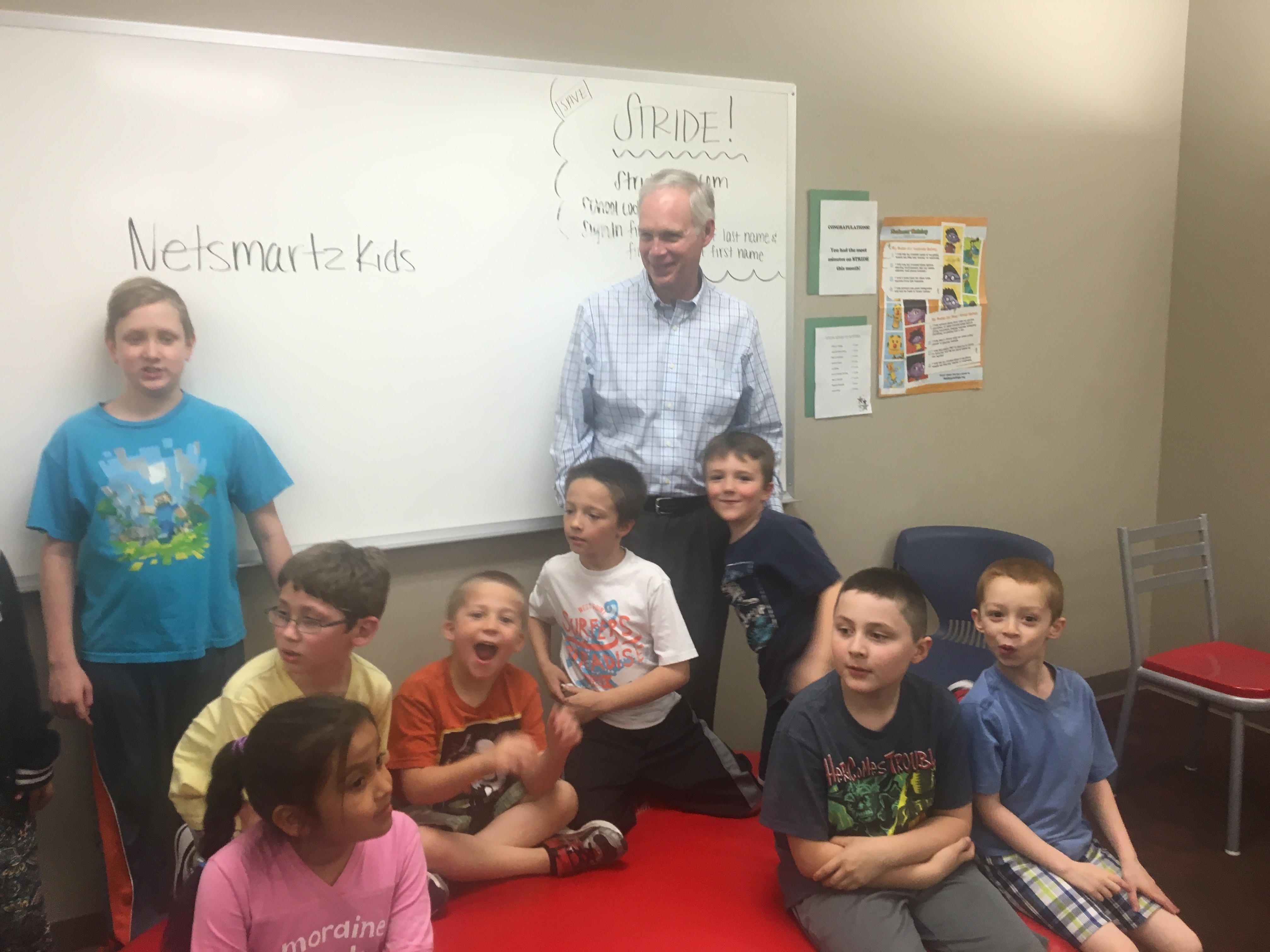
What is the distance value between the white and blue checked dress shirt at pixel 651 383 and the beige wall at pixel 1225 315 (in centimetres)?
194

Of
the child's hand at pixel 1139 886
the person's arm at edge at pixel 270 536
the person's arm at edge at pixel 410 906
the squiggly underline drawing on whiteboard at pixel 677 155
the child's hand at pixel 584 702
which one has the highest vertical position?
the squiggly underline drawing on whiteboard at pixel 677 155

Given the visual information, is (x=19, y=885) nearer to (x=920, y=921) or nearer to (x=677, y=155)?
(x=920, y=921)

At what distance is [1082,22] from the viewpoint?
2926 mm

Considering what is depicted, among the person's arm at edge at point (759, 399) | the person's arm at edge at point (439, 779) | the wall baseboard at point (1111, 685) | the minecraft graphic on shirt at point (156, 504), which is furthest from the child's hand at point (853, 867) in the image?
the wall baseboard at point (1111, 685)

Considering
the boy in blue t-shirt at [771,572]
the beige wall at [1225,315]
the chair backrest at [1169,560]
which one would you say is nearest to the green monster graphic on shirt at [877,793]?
the boy in blue t-shirt at [771,572]

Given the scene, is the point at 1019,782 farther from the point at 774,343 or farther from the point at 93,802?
the point at 93,802

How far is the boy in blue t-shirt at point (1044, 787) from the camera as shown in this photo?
5.33 ft

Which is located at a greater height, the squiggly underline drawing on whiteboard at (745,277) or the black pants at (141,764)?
the squiggly underline drawing on whiteboard at (745,277)

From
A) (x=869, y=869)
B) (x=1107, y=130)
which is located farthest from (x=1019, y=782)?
(x=1107, y=130)

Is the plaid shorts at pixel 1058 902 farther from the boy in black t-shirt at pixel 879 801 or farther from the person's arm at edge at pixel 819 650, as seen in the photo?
the person's arm at edge at pixel 819 650

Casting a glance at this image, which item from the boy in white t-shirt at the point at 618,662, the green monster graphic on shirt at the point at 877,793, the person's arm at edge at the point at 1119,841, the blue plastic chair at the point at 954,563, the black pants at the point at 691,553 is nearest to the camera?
the green monster graphic on shirt at the point at 877,793

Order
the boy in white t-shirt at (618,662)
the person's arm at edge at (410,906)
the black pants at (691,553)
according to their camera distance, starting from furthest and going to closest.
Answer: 1. the black pants at (691,553)
2. the boy in white t-shirt at (618,662)
3. the person's arm at edge at (410,906)

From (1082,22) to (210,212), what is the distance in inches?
111

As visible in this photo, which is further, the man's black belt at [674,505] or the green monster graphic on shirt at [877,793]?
the man's black belt at [674,505]
